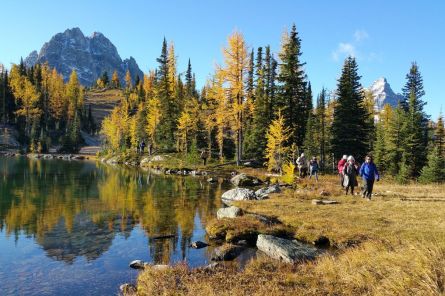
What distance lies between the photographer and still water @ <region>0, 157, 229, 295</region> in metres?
13.3

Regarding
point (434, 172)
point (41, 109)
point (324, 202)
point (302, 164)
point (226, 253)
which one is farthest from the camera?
point (41, 109)

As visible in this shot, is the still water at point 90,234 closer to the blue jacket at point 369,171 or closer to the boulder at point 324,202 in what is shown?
the boulder at point 324,202

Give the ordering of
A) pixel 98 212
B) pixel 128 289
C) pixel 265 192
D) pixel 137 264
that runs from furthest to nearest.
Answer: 1. pixel 265 192
2. pixel 98 212
3. pixel 137 264
4. pixel 128 289

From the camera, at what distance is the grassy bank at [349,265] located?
8773 mm

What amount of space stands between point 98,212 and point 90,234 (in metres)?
5.88

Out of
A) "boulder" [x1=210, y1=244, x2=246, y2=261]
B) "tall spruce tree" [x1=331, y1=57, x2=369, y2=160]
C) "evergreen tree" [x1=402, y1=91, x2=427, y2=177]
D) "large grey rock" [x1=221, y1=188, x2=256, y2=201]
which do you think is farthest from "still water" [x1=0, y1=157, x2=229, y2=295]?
"evergreen tree" [x1=402, y1=91, x2=427, y2=177]

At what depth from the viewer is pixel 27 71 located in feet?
454

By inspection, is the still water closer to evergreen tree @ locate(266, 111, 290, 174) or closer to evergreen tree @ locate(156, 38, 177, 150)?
evergreen tree @ locate(266, 111, 290, 174)

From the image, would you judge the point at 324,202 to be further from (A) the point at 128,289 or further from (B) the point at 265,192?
(A) the point at 128,289

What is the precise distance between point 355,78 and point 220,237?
153 feet

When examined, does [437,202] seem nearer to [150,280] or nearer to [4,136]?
[150,280]

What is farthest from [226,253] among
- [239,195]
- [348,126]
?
[348,126]

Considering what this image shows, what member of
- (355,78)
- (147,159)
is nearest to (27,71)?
(147,159)

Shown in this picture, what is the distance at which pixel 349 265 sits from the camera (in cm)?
1095
